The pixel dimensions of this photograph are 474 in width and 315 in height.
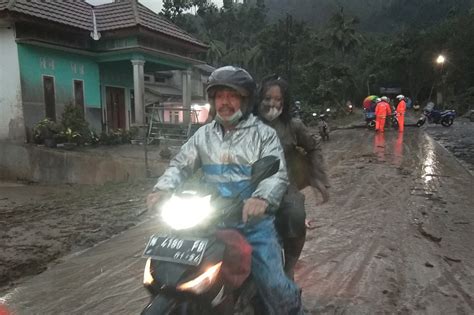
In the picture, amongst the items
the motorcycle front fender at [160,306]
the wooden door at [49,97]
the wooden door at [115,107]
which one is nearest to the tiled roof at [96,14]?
the wooden door at [49,97]

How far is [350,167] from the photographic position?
10352 mm

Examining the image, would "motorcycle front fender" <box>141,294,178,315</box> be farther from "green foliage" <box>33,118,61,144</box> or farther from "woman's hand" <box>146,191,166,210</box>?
"green foliage" <box>33,118,61,144</box>

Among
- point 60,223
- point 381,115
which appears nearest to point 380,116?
point 381,115

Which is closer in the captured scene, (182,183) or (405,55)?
(182,183)

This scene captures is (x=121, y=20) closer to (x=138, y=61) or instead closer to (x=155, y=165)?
(x=138, y=61)

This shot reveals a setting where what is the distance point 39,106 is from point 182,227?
535 inches

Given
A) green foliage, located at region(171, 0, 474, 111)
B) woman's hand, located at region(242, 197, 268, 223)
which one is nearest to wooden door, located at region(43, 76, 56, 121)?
green foliage, located at region(171, 0, 474, 111)

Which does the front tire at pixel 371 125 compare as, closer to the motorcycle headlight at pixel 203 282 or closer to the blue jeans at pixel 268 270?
the blue jeans at pixel 268 270

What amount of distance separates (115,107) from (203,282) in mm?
16907

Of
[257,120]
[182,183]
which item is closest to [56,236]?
[182,183]

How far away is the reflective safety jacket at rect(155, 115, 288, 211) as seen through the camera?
7.55 ft

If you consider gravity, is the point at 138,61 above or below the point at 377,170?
above

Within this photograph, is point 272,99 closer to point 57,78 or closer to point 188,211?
point 188,211

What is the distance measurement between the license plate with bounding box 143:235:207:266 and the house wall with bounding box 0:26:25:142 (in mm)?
13126
